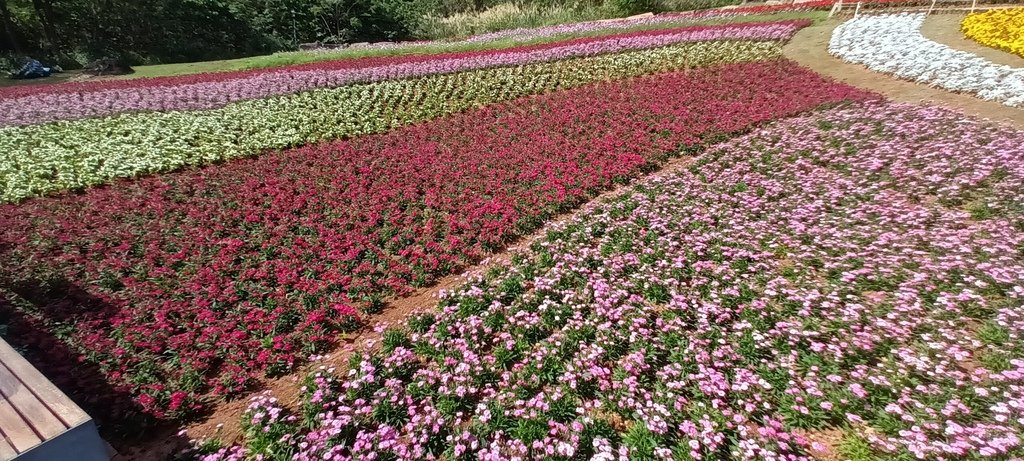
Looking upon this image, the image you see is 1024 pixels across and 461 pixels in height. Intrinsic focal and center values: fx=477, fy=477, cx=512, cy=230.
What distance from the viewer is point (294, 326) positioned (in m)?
5.21

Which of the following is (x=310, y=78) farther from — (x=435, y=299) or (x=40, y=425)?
(x=40, y=425)

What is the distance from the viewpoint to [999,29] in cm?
1497

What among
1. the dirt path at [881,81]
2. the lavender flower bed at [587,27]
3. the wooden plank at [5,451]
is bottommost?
the dirt path at [881,81]

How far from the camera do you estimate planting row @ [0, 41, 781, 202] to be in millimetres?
9055

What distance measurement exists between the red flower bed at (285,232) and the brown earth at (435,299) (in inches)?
7.3

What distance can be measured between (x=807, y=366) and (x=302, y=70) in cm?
1798

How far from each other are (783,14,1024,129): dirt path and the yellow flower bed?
0.71m

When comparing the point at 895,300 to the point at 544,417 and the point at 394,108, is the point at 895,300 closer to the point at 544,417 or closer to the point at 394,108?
the point at 544,417

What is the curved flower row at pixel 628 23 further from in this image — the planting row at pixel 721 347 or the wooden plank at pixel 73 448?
the wooden plank at pixel 73 448

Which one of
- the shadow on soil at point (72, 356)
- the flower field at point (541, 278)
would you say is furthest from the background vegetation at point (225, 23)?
the shadow on soil at point (72, 356)

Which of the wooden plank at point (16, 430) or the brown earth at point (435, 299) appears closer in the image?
the wooden plank at point (16, 430)

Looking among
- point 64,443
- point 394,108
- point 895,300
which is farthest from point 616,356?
point 394,108

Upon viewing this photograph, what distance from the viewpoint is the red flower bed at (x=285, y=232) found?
489cm

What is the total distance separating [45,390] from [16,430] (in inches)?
13.0
